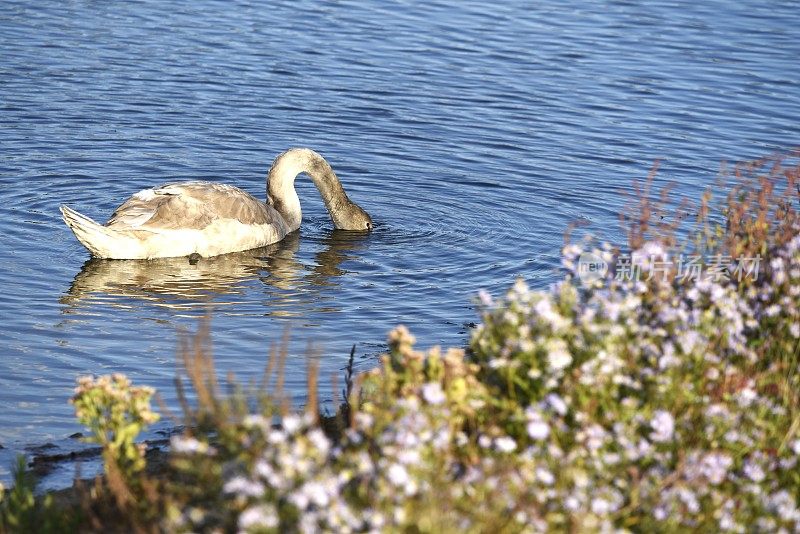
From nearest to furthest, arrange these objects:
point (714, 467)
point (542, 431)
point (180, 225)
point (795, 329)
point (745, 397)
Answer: point (542, 431) → point (714, 467) → point (745, 397) → point (795, 329) → point (180, 225)

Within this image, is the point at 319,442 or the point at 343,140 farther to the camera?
the point at 343,140

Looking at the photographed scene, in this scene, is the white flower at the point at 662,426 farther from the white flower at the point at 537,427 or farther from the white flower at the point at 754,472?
the white flower at the point at 537,427

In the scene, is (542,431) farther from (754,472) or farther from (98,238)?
(98,238)

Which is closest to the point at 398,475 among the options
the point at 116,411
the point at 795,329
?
the point at 116,411

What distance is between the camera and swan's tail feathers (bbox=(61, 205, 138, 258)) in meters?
11.5

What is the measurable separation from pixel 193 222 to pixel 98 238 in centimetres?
102

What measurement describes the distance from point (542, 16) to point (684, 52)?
301cm

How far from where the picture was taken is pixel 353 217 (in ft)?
44.0

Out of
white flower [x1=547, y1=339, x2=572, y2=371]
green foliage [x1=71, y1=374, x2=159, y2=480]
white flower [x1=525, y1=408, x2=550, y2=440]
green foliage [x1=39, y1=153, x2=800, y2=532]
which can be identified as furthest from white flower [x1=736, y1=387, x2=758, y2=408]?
green foliage [x1=71, y1=374, x2=159, y2=480]

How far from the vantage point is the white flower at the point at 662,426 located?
5.31m

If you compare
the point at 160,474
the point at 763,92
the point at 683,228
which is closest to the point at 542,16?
the point at 763,92

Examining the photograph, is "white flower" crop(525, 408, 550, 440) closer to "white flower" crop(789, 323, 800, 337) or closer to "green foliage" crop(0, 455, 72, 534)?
"white flower" crop(789, 323, 800, 337)

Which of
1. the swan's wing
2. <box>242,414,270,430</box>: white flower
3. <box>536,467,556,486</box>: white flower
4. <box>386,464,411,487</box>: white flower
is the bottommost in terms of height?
the swan's wing

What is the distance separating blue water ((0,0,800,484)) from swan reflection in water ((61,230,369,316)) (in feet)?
0.13
